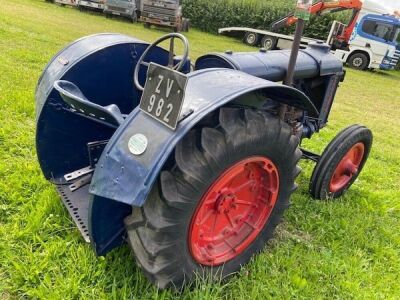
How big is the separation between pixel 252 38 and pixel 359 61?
5495mm

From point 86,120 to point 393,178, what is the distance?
11.4 feet

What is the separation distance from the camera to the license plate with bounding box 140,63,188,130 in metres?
1.51

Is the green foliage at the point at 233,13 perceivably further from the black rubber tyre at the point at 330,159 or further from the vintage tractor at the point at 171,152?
the vintage tractor at the point at 171,152

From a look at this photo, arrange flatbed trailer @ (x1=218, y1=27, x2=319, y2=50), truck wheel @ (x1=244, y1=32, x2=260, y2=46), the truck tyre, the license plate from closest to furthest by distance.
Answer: the license plate
the truck tyre
flatbed trailer @ (x1=218, y1=27, x2=319, y2=50)
truck wheel @ (x1=244, y1=32, x2=260, y2=46)

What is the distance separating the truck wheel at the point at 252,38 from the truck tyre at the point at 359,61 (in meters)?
4.81

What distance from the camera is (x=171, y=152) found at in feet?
5.29

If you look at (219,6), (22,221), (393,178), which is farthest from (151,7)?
(22,221)

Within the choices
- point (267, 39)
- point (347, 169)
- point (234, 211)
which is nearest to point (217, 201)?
point (234, 211)

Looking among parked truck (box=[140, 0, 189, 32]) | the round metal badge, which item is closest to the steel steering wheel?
the round metal badge

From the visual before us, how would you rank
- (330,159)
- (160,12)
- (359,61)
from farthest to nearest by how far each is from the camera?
(160,12) < (359,61) < (330,159)

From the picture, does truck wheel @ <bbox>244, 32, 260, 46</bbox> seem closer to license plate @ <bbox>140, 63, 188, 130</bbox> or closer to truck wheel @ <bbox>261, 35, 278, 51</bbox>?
truck wheel @ <bbox>261, 35, 278, 51</bbox>

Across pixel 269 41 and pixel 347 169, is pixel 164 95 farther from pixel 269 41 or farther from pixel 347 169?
pixel 269 41

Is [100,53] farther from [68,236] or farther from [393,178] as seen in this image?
[393,178]

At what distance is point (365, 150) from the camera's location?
342cm
